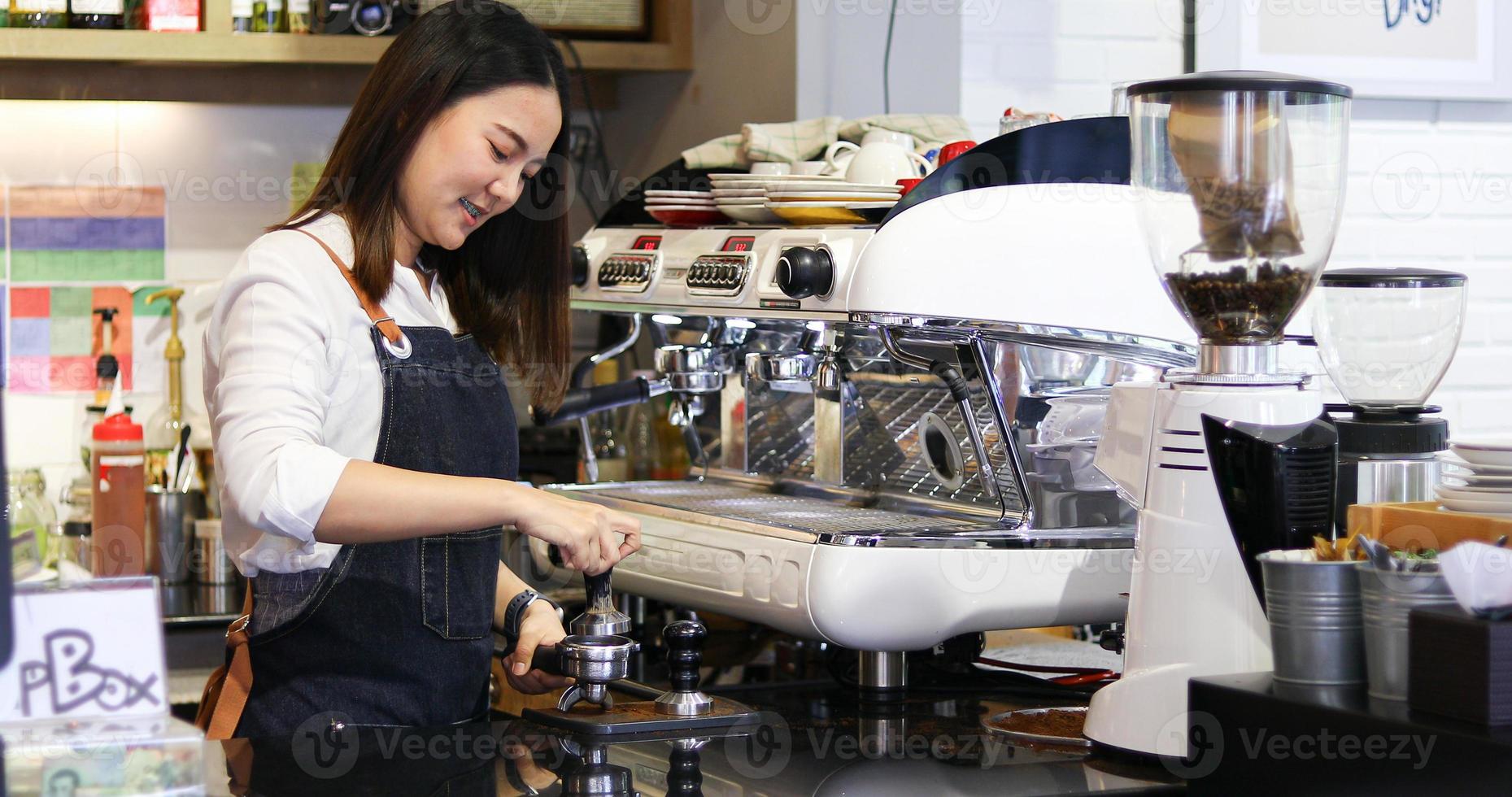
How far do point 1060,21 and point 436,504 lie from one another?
4.24ft

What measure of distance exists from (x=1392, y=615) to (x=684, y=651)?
1.86ft

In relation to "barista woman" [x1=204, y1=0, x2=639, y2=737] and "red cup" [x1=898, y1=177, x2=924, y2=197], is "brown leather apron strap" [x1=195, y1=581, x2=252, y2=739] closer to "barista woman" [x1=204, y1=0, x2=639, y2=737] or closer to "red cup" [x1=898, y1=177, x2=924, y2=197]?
"barista woman" [x1=204, y1=0, x2=639, y2=737]

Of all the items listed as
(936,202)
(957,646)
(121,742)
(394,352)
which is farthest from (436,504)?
(957,646)

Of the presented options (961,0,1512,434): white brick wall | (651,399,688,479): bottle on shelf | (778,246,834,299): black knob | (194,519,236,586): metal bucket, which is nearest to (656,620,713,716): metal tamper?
(778,246,834,299): black knob

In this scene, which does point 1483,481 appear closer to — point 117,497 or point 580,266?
point 580,266

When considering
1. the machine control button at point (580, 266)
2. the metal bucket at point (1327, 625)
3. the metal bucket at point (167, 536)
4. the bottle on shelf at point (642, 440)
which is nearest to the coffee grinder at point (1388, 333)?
the metal bucket at point (1327, 625)

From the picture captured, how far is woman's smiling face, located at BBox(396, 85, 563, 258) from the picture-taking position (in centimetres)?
146

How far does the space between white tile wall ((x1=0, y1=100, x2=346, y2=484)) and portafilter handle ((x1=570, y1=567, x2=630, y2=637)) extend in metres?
1.63

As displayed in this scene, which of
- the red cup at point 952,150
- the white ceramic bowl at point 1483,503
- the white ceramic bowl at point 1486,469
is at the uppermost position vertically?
the red cup at point 952,150

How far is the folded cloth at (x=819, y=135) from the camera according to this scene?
1939mm

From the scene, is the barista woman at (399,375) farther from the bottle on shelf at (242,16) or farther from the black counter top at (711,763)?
the bottle on shelf at (242,16)

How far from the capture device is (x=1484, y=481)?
1.22 meters

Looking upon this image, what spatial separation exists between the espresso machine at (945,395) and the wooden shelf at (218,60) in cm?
93

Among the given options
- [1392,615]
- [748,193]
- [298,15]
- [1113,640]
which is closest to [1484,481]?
[1392,615]
